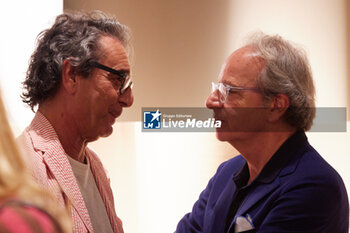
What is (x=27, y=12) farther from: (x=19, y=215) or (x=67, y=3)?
(x=19, y=215)

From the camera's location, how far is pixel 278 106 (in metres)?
2.05

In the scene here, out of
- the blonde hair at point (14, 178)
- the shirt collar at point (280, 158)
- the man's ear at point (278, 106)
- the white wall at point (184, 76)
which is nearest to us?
the blonde hair at point (14, 178)

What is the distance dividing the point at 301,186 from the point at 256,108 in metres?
0.41

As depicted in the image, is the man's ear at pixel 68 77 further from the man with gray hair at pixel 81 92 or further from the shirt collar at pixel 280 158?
the shirt collar at pixel 280 158

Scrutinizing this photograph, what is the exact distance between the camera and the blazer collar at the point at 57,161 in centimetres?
171

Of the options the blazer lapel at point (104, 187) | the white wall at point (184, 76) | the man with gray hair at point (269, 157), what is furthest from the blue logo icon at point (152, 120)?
the blazer lapel at point (104, 187)

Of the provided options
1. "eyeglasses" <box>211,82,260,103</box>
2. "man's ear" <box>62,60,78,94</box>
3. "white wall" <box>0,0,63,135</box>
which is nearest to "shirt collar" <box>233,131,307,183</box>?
"eyeglasses" <box>211,82,260,103</box>

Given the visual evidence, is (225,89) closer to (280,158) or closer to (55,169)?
(280,158)

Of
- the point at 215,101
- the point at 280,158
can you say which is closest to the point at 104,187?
the point at 215,101

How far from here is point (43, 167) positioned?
1687 mm

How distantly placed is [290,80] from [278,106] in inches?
4.4

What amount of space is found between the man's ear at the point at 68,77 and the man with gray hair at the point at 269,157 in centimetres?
57

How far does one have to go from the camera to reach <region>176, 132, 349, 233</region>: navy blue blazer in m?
1.80

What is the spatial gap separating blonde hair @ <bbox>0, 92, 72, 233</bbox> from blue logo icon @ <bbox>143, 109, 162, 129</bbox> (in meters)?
2.81
